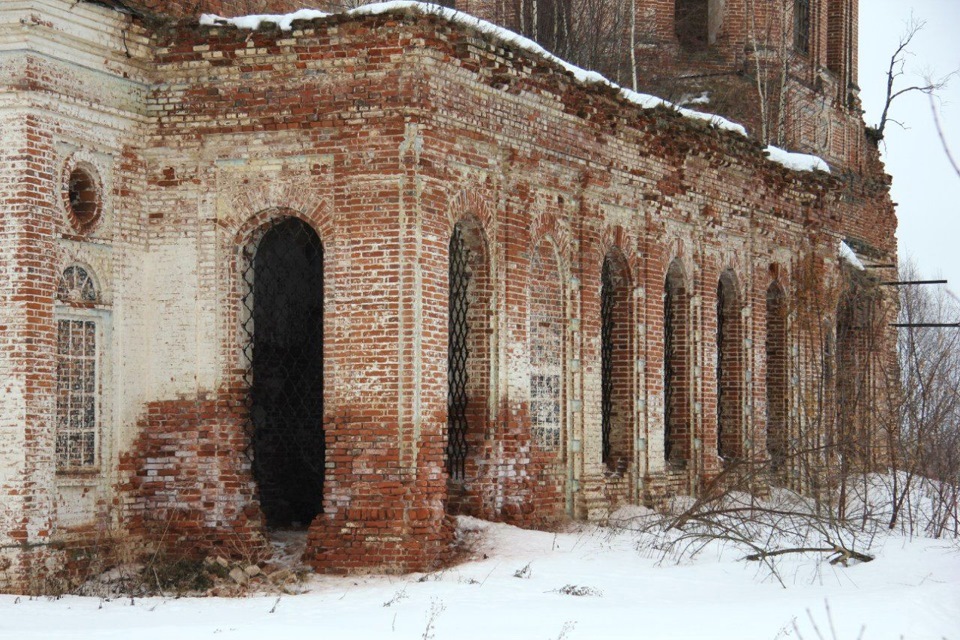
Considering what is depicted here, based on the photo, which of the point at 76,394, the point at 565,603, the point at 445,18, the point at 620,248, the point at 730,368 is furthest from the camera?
the point at 730,368

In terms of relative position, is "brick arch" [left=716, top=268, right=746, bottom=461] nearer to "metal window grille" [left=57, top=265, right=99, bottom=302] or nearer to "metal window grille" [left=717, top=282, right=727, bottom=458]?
"metal window grille" [left=717, top=282, right=727, bottom=458]

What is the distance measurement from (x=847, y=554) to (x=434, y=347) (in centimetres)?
419

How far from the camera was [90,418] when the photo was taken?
12.9 m

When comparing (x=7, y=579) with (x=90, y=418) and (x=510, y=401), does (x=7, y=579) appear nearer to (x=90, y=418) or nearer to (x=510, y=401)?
(x=90, y=418)

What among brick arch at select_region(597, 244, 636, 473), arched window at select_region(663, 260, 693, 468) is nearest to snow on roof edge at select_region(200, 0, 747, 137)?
brick arch at select_region(597, 244, 636, 473)

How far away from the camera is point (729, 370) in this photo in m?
20.6

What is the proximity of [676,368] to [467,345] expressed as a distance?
213 inches

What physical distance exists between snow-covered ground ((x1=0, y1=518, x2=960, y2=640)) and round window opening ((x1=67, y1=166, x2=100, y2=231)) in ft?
11.9

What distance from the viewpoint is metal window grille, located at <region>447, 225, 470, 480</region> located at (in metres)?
14.3

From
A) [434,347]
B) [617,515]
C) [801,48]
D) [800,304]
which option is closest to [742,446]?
[800,304]

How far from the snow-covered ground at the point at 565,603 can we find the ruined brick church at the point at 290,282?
864 mm

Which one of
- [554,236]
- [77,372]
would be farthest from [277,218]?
[554,236]

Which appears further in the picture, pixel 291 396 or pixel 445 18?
pixel 291 396

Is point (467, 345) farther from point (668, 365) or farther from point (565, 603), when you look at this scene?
point (668, 365)
